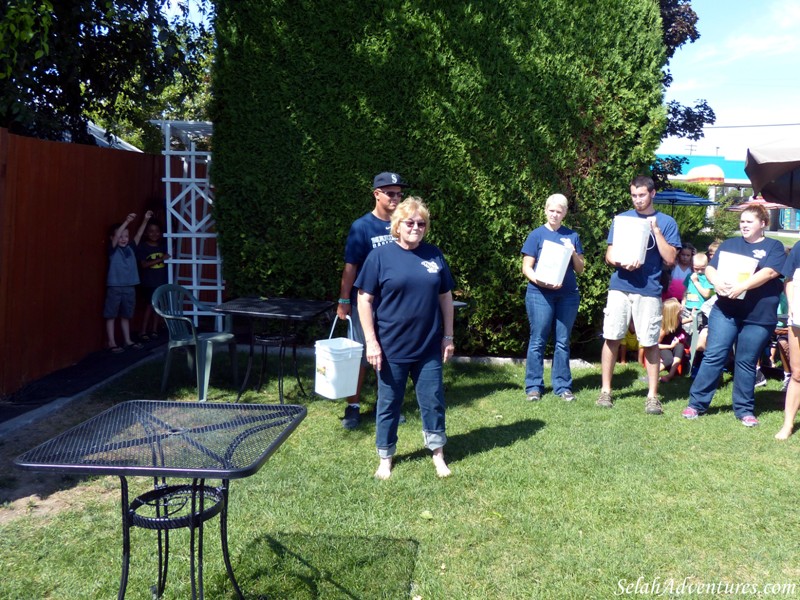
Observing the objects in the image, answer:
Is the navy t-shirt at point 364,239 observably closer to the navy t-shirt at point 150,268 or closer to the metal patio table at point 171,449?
the metal patio table at point 171,449

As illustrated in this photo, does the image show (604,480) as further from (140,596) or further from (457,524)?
(140,596)

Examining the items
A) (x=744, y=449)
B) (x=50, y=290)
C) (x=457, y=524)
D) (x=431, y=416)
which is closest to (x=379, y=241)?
(x=431, y=416)

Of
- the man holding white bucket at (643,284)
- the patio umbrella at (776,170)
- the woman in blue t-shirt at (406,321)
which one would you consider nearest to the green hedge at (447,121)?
the patio umbrella at (776,170)

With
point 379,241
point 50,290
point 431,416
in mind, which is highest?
point 379,241

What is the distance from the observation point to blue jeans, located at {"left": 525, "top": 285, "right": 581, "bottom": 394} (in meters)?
6.55

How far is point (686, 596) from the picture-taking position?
11.0ft

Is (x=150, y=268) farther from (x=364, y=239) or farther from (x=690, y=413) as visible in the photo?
(x=690, y=413)

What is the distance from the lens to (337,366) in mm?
4910

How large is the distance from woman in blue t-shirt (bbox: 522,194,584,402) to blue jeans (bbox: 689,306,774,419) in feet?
3.66

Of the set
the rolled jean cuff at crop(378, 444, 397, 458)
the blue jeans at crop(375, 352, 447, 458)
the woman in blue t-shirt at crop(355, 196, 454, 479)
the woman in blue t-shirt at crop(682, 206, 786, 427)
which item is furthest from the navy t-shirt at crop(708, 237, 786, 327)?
the rolled jean cuff at crop(378, 444, 397, 458)

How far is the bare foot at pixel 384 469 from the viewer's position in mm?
4723

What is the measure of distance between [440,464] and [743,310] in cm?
297

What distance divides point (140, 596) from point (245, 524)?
2.60 feet

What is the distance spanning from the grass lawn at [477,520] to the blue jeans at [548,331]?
2.36 feet
